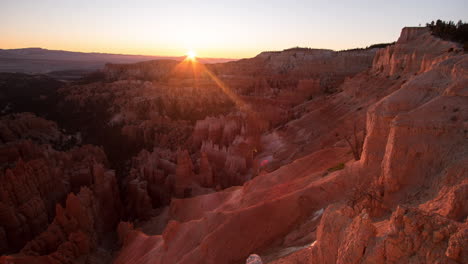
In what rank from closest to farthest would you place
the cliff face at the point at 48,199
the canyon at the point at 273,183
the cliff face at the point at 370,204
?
the cliff face at the point at 370,204
the canyon at the point at 273,183
the cliff face at the point at 48,199

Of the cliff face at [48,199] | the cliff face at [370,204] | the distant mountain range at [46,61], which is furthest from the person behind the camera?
the distant mountain range at [46,61]

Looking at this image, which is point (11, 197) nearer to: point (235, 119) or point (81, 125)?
point (235, 119)

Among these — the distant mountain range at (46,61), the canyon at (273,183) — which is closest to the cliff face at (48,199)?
the canyon at (273,183)

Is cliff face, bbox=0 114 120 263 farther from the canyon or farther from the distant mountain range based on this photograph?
the distant mountain range

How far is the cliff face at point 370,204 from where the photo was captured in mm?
3217

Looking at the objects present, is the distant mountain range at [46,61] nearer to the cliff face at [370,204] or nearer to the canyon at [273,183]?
the canyon at [273,183]

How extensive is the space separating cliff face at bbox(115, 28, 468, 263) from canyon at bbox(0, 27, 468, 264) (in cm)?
2

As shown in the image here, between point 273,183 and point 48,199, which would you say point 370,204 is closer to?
point 273,183

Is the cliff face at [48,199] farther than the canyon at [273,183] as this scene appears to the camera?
Yes

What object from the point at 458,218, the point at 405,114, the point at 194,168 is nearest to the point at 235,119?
the point at 194,168

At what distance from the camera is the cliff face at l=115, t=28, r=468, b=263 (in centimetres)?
322

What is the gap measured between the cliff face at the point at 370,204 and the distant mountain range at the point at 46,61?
392ft

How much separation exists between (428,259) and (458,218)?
1084mm

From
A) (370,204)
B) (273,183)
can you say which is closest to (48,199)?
(273,183)
